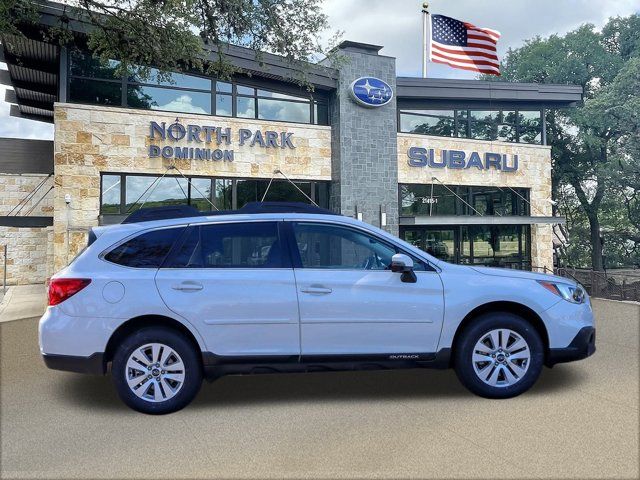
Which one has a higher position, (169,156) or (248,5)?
(248,5)

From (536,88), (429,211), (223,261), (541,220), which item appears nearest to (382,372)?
(223,261)

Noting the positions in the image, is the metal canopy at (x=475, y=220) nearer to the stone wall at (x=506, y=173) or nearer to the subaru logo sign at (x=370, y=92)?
the stone wall at (x=506, y=173)

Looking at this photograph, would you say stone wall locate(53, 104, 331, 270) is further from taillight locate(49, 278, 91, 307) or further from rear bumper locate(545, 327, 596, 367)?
rear bumper locate(545, 327, 596, 367)

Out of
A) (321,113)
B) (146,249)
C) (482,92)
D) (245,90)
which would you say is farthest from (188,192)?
(482,92)

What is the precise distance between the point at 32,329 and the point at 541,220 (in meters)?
16.4

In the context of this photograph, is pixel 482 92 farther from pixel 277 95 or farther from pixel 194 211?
pixel 194 211

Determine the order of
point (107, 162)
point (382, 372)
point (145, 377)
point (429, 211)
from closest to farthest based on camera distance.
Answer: point (145, 377)
point (382, 372)
point (107, 162)
point (429, 211)

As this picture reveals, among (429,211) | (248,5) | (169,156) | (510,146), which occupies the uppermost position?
(248,5)

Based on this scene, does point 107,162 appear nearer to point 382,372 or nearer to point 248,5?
point 248,5

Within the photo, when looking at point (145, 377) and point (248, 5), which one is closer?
point (145, 377)

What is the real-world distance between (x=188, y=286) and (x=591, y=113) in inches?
963

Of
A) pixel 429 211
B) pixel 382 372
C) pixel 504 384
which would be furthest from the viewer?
A: pixel 429 211

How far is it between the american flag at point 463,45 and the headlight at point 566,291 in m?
14.6

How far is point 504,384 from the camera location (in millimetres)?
5031
